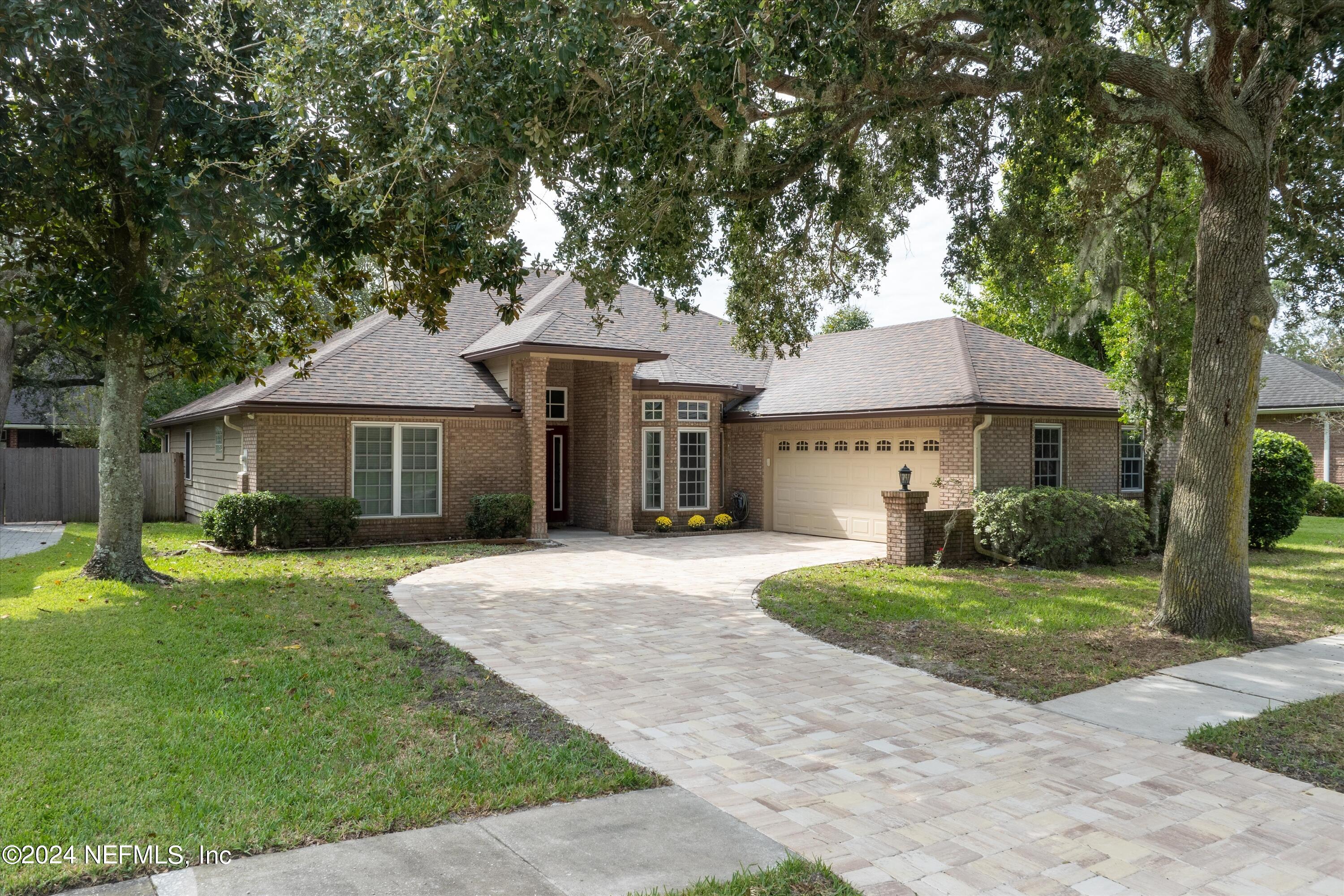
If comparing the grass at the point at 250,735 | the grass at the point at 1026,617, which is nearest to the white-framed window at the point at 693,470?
the grass at the point at 1026,617

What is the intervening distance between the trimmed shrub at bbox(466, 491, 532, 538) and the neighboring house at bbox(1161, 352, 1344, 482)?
73.1 feet

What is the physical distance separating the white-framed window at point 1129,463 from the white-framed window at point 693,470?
29.6 ft

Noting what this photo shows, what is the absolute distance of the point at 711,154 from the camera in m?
9.22

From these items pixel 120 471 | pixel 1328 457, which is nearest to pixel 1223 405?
pixel 120 471

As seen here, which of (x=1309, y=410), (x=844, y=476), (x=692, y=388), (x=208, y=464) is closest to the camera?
(x=844, y=476)

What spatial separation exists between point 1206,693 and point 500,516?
42.3 ft

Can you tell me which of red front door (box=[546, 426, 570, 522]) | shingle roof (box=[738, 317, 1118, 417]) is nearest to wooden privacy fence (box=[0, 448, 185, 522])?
red front door (box=[546, 426, 570, 522])

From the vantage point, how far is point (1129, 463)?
1917 centimetres

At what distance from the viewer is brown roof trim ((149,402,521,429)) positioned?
15.8 m

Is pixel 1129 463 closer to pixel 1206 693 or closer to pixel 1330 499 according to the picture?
pixel 1330 499

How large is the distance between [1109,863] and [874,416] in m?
13.5

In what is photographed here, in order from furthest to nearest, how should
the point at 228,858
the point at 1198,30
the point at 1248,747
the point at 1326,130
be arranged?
the point at 1198,30
the point at 1326,130
the point at 1248,747
the point at 228,858

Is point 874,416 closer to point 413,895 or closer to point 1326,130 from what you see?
point 1326,130

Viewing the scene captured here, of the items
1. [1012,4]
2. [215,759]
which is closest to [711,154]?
[1012,4]
